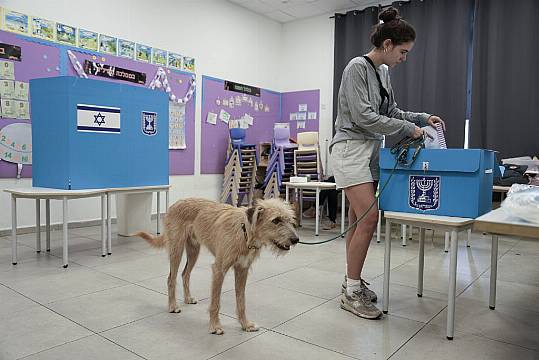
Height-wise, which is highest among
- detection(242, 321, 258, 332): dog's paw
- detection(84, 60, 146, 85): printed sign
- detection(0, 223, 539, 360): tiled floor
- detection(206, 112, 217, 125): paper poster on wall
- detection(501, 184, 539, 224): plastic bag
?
detection(84, 60, 146, 85): printed sign

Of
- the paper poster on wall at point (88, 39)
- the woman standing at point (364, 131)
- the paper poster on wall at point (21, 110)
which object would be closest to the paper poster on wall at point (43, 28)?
the paper poster on wall at point (88, 39)

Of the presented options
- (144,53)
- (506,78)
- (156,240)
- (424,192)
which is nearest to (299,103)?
(144,53)

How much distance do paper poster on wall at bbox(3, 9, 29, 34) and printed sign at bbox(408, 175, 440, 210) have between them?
4268 millimetres

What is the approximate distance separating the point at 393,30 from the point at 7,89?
391 cm

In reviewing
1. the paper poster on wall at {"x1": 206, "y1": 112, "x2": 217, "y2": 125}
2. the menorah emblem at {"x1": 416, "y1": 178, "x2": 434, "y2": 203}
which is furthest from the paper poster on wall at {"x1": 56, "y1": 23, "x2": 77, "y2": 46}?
the menorah emblem at {"x1": 416, "y1": 178, "x2": 434, "y2": 203}

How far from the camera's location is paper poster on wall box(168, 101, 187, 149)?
19.5 ft

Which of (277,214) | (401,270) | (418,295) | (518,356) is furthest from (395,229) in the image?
(277,214)

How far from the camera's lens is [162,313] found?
7.66 ft

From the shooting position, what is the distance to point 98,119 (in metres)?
3.76

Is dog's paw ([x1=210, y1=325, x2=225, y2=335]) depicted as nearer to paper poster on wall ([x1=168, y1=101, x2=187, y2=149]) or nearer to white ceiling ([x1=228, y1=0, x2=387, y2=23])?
paper poster on wall ([x1=168, y1=101, x2=187, y2=149])

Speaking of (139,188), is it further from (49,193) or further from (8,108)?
(8,108)

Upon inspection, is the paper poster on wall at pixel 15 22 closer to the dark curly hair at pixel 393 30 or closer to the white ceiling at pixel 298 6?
the white ceiling at pixel 298 6

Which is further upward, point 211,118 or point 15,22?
point 15,22

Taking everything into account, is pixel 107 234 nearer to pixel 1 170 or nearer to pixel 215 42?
pixel 1 170
